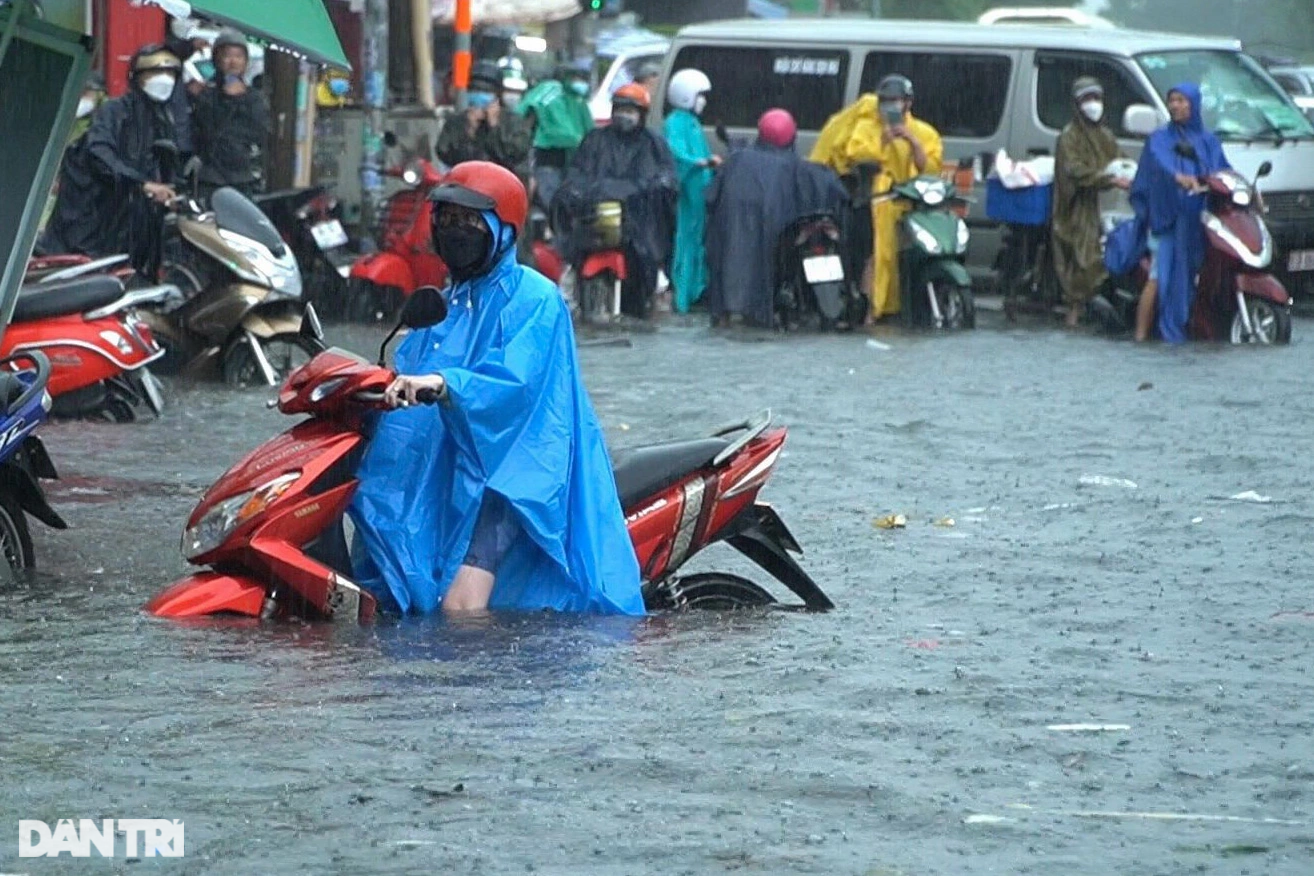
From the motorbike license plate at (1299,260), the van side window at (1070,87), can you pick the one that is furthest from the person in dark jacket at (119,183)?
the motorbike license plate at (1299,260)

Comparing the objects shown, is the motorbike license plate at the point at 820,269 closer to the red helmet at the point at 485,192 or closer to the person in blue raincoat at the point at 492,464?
the person in blue raincoat at the point at 492,464

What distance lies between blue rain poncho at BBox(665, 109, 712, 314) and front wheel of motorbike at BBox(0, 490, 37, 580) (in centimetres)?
1285

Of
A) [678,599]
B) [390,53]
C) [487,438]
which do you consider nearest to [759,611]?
[678,599]

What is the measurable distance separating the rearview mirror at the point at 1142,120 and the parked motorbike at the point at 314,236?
540cm

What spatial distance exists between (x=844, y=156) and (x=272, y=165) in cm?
414

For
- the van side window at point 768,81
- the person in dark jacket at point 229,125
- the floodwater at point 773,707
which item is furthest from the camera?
the van side window at point 768,81

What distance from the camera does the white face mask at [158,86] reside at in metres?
15.2

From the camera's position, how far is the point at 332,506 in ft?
23.4

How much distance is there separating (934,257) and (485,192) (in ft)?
40.7

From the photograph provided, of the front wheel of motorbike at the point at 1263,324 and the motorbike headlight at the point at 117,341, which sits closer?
the motorbike headlight at the point at 117,341

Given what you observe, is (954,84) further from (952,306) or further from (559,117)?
(559,117)

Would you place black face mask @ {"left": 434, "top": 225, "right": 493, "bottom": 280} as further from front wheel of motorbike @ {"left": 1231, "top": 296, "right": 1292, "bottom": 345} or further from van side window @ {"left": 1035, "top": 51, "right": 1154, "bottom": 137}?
van side window @ {"left": 1035, "top": 51, "right": 1154, "bottom": 137}

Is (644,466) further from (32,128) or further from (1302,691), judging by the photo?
(32,128)

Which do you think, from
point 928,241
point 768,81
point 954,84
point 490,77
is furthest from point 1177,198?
point 490,77
